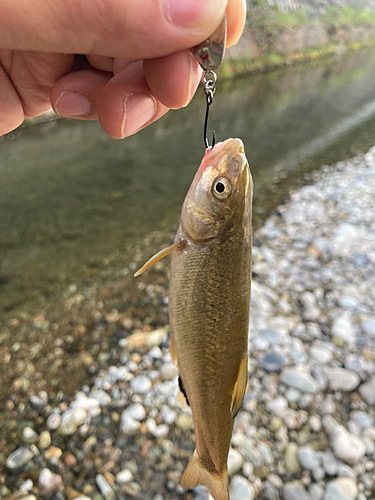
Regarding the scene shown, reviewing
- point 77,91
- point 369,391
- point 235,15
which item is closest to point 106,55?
point 235,15

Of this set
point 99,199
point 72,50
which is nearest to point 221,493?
point 72,50

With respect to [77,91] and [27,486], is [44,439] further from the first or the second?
[77,91]

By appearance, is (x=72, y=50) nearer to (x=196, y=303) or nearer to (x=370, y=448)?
(x=196, y=303)

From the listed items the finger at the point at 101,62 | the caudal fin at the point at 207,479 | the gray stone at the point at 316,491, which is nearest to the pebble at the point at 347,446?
the gray stone at the point at 316,491

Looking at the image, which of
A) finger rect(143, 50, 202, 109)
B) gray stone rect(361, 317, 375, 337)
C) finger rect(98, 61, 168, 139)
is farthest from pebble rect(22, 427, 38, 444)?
gray stone rect(361, 317, 375, 337)

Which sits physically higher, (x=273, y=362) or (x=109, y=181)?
(x=109, y=181)

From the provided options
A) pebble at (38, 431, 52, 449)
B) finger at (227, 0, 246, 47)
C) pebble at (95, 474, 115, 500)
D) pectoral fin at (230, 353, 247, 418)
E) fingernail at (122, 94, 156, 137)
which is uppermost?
finger at (227, 0, 246, 47)

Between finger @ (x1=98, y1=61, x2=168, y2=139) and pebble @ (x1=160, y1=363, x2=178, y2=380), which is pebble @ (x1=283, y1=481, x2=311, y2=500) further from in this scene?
finger @ (x1=98, y1=61, x2=168, y2=139)
